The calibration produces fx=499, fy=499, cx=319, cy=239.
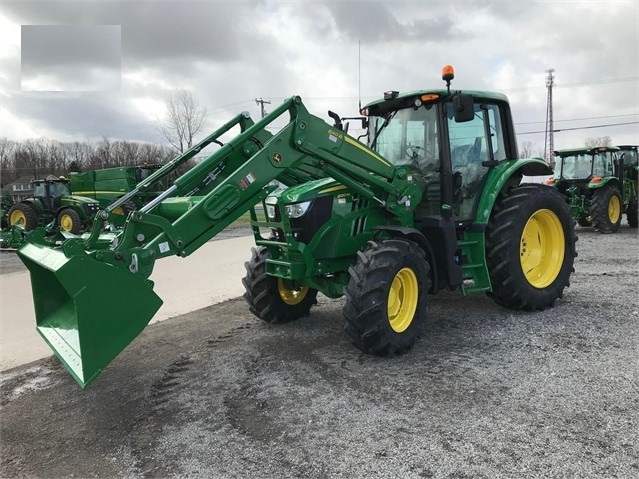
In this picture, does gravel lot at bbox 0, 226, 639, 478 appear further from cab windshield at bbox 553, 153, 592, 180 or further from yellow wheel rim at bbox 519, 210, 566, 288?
cab windshield at bbox 553, 153, 592, 180

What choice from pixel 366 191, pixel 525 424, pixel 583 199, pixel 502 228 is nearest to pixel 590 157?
pixel 583 199

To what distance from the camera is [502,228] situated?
5340 millimetres

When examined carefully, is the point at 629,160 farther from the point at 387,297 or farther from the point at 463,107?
the point at 387,297

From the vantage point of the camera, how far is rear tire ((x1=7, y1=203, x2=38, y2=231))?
17.8 metres

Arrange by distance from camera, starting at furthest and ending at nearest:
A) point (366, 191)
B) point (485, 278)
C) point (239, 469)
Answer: point (485, 278), point (366, 191), point (239, 469)

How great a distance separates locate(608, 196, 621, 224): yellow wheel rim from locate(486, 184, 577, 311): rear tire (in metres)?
8.70

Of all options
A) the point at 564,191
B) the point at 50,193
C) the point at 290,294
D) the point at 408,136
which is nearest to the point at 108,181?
the point at 50,193

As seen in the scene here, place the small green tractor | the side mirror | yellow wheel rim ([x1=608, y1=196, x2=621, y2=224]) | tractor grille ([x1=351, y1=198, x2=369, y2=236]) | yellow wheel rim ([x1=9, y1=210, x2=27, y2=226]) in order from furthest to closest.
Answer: yellow wheel rim ([x1=9, y1=210, x2=27, y2=226]), yellow wheel rim ([x1=608, y1=196, x2=621, y2=224]), the small green tractor, tractor grille ([x1=351, y1=198, x2=369, y2=236]), the side mirror

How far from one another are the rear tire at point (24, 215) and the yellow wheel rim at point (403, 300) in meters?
16.9

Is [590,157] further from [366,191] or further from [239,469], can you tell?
[239,469]

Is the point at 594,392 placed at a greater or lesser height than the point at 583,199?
lesser

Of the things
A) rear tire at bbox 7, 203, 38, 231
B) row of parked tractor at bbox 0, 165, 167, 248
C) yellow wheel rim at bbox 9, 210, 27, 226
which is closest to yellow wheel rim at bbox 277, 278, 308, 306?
row of parked tractor at bbox 0, 165, 167, 248

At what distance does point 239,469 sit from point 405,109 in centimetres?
395

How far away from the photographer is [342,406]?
3.57 metres
